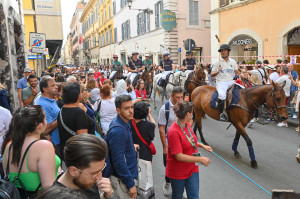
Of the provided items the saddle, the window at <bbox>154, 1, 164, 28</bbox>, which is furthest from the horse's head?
the window at <bbox>154, 1, 164, 28</bbox>

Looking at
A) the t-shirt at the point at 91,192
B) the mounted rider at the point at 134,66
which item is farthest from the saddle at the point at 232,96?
the mounted rider at the point at 134,66

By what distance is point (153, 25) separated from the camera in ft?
77.4

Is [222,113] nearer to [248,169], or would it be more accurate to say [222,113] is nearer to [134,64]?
[248,169]

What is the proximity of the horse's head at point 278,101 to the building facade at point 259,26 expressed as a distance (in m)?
7.51

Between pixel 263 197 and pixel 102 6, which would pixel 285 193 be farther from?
pixel 102 6

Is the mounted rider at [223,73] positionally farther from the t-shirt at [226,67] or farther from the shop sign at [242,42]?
the shop sign at [242,42]

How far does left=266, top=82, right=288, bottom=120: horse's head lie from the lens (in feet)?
17.9

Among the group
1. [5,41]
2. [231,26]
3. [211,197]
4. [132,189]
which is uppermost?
[231,26]

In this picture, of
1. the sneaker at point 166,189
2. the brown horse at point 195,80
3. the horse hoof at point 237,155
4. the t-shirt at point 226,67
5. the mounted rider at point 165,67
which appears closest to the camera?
the sneaker at point 166,189

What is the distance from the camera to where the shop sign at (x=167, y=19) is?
19609mm

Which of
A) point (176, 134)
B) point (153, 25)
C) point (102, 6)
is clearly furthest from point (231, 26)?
point (102, 6)

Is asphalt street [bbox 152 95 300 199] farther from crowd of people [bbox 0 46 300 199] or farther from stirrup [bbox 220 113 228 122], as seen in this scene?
crowd of people [bbox 0 46 300 199]

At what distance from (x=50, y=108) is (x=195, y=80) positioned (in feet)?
24.8

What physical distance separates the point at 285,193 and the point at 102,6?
155 ft
